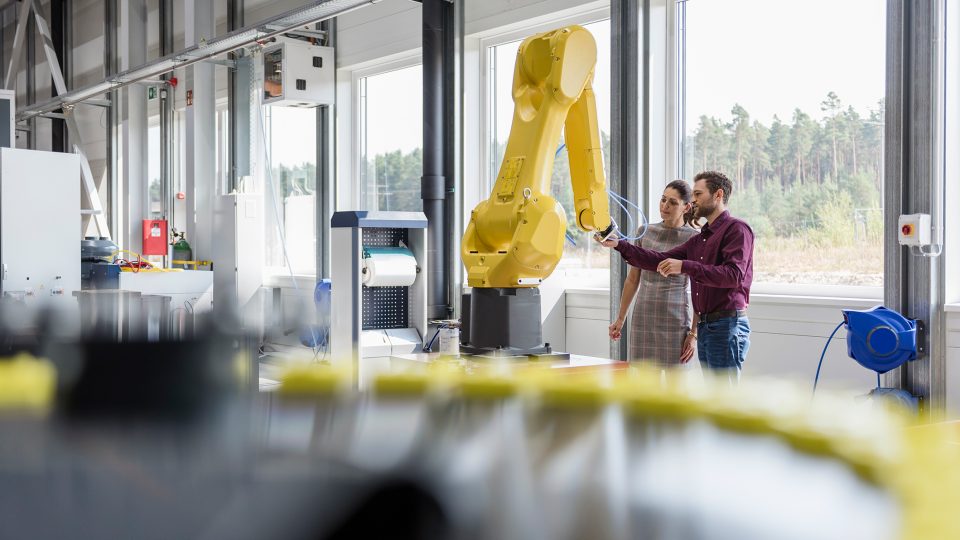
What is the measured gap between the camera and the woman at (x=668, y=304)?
402cm

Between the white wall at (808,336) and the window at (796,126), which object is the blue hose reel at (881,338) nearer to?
the white wall at (808,336)

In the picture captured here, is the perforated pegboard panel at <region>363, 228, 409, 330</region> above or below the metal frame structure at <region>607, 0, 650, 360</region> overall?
below

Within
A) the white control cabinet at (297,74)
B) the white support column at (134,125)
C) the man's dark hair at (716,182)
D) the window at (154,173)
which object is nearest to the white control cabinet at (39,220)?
the white control cabinet at (297,74)

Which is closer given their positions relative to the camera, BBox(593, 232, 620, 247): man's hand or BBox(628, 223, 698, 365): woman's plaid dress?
BBox(593, 232, 620, 247): man's hand

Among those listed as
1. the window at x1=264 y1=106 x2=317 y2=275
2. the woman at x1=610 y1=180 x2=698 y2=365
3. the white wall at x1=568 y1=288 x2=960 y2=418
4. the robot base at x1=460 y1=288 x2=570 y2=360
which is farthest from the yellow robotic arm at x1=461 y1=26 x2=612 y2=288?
the window at x1=264 y1=106 x2=317 y2=275

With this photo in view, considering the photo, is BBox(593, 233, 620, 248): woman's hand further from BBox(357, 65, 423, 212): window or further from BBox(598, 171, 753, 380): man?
BBox(357, 65, 423, 212): window

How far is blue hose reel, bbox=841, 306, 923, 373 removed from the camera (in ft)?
12.1

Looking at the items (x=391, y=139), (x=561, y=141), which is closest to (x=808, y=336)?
(x=561, y=141)

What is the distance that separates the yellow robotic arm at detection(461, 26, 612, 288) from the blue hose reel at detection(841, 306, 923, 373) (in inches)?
46.8

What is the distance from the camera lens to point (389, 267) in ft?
18.9

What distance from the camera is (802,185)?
480 centimetres

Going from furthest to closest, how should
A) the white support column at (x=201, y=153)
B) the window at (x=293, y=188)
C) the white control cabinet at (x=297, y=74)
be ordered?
the white support column at (x=201, y=153)
the window at (x=293, y=188)
the white control cabinet at (x=297, y=74)

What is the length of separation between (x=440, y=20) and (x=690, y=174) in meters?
2.33

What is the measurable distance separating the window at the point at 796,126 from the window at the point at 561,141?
0.63 m
